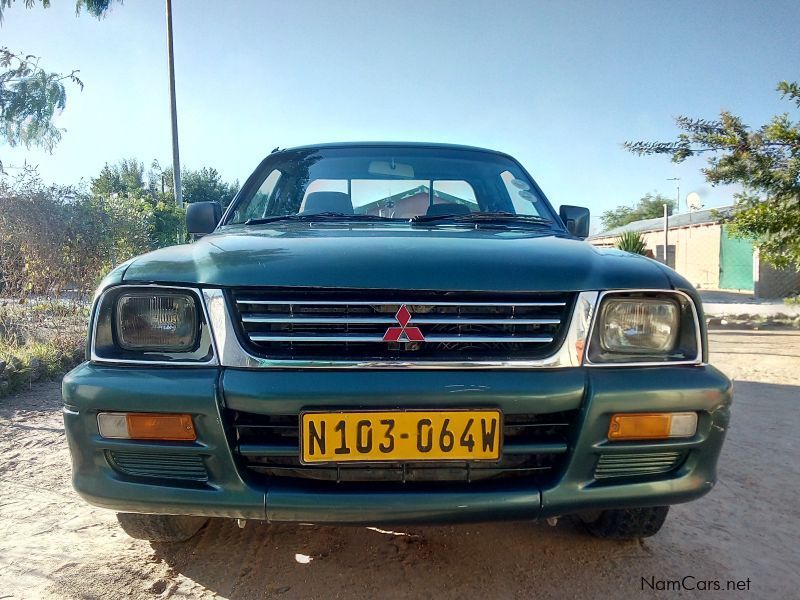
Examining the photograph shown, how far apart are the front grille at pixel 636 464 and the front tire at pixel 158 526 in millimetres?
1499

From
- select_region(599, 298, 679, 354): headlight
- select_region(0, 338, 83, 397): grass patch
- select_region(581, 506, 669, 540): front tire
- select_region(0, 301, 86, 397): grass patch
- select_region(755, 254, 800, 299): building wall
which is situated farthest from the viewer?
select_region(755, 254, 800, 299): building wall

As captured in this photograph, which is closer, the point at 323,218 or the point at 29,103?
the point at 323,218

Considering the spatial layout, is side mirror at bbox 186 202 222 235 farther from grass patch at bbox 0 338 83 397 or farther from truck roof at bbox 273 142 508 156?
grass patch at bbox 0 338 83 397

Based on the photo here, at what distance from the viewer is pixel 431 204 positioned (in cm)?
289

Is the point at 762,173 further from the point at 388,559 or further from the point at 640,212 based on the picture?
the point at 640,212

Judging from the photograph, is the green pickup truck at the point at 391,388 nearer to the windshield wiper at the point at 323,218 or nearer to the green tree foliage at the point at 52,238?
the windshield wiper at the point at 323,218

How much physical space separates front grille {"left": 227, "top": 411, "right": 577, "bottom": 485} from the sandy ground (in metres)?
0.53

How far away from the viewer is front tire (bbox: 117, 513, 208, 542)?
6.73 feet

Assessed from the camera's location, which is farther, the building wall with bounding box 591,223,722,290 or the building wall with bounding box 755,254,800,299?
the building wall with bounding box 591,223,722,290

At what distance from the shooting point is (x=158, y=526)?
208cm

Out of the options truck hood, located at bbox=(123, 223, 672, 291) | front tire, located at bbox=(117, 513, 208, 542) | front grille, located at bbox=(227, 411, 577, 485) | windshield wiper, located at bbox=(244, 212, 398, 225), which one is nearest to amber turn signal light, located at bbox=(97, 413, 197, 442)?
front grille, located at bbox=(227, 411, 577, 485)

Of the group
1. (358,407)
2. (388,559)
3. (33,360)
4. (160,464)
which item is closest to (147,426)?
(160,464)

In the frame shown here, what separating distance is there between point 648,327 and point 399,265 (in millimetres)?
821

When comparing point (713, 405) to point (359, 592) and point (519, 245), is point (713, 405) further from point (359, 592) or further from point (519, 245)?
point (359, 592)
